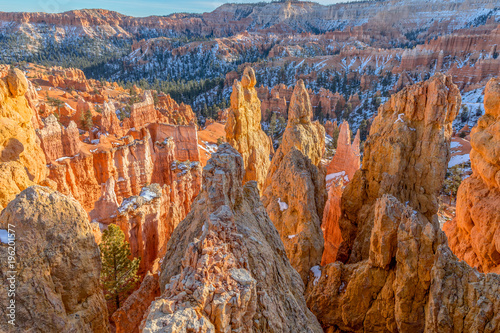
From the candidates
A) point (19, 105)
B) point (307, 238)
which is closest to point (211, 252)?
point (307, 238)

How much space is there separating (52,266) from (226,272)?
9.46ft

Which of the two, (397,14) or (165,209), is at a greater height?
(397,14)

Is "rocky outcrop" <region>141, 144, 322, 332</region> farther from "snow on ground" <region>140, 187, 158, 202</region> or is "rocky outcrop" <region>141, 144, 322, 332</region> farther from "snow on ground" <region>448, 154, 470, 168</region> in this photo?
"snow on ground" <region>448, 154, 470, 168</region>

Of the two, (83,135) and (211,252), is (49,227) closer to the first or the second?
(211,252)

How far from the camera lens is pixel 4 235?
4.61m

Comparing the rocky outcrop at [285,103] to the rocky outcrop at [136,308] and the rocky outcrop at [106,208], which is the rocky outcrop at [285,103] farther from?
the rocky outcrop at [136,308]

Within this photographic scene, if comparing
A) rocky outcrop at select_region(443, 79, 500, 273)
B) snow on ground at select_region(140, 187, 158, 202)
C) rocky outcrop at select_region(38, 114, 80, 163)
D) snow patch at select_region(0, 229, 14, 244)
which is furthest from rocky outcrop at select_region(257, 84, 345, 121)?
snow patch at select_region(0, 229, 14, 244)

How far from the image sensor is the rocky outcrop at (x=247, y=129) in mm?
21906

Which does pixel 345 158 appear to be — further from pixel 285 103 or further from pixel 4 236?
pixel 285 103

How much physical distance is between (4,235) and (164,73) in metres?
128

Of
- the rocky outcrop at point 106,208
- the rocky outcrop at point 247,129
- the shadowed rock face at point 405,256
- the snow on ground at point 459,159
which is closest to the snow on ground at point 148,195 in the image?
the rocky outcrop at point 106,208

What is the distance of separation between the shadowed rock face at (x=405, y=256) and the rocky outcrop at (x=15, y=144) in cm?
971

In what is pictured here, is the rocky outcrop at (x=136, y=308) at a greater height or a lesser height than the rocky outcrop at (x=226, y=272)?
lesser

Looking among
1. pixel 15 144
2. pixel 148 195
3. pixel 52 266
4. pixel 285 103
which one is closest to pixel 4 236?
pixel 52 266
